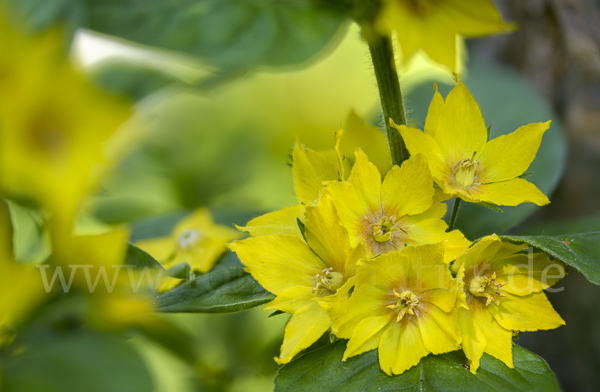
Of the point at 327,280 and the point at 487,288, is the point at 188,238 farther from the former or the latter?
the point at 487,288

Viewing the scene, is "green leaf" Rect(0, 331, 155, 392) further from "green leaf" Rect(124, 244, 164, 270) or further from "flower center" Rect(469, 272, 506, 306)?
"flower center" Rect(469, 272, 506, 306)

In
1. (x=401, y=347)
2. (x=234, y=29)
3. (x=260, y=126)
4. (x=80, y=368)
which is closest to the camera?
(x=80, y=368)

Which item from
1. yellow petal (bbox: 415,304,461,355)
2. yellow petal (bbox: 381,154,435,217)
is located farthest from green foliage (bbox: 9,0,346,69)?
yellow petal (bbox: 415,304,461,355)

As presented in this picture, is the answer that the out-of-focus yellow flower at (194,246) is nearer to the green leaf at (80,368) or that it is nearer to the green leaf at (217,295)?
the green leaf at (217,295)

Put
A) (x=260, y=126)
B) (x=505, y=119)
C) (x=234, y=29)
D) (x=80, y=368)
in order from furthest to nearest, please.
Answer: (x=260, y=126), (x=505, y=119), (x=234, y=29), (x=80, y=368)

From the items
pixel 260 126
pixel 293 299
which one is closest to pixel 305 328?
pixel 293 299

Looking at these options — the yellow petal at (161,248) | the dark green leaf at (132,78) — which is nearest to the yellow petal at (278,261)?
the yellow petal at (161,248)

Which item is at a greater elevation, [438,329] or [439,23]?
[439,23]

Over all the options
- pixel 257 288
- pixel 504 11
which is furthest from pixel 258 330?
pixel 504 11
